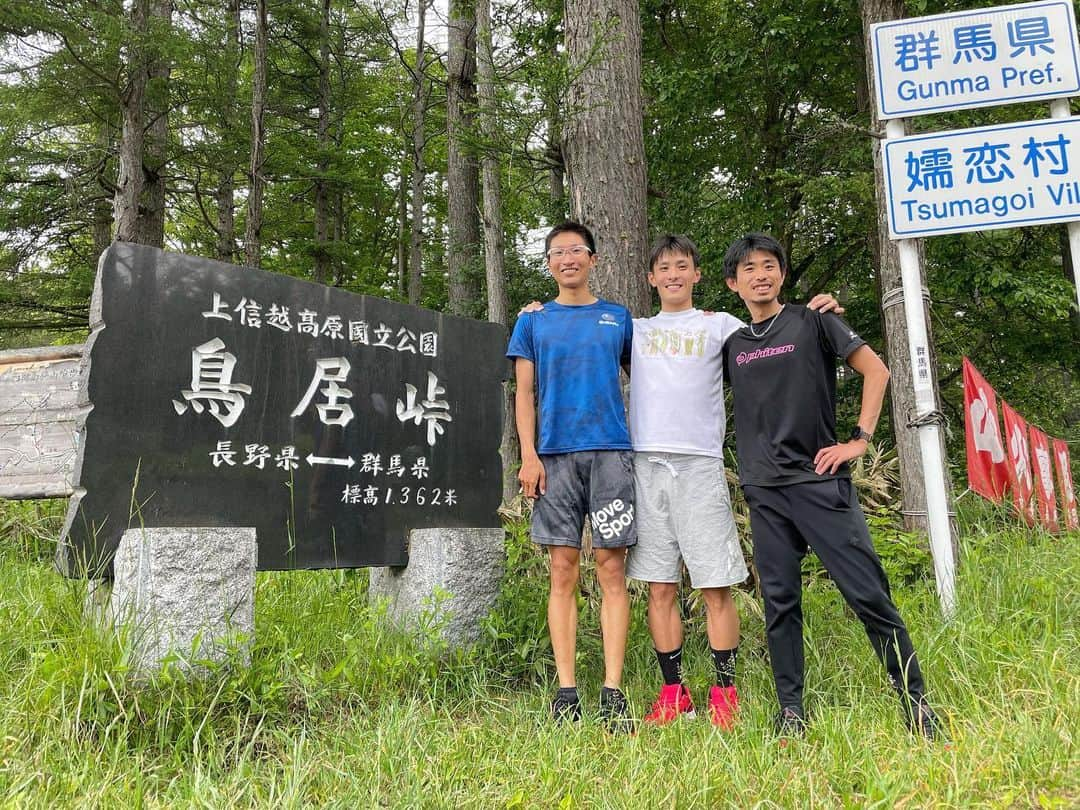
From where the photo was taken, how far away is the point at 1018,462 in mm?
6555

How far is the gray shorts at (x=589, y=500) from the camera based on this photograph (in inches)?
117

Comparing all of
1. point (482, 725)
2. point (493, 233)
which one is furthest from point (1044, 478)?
point (482, 725)

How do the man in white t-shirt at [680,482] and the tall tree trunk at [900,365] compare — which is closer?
the man in white t-shirt at [680,482]

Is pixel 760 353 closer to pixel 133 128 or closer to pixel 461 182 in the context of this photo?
pixel 133 128

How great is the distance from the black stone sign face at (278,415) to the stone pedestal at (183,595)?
0.08 meters

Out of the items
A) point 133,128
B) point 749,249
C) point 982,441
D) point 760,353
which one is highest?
point 133,128

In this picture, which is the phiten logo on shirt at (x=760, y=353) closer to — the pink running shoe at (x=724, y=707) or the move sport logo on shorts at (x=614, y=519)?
the move sport logo on shorts at (x=614, y=519)

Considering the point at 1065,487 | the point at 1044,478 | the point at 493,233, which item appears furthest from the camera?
the point at 493,233

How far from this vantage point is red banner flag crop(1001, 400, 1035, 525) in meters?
5.78

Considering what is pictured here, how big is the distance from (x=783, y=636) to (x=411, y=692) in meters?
1.47

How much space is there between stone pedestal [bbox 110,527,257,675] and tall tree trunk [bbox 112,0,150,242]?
7349 mm

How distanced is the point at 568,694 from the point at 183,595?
1.46 m

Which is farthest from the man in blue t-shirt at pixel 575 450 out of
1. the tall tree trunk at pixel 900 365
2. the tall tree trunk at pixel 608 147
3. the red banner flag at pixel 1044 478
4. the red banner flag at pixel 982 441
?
the red banner flag at pixel 1044 478

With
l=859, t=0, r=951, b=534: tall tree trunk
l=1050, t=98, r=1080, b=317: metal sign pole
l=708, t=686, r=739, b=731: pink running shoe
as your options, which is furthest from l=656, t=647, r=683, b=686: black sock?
l=859, t=0, r=951, b=534: tall tree trunk
